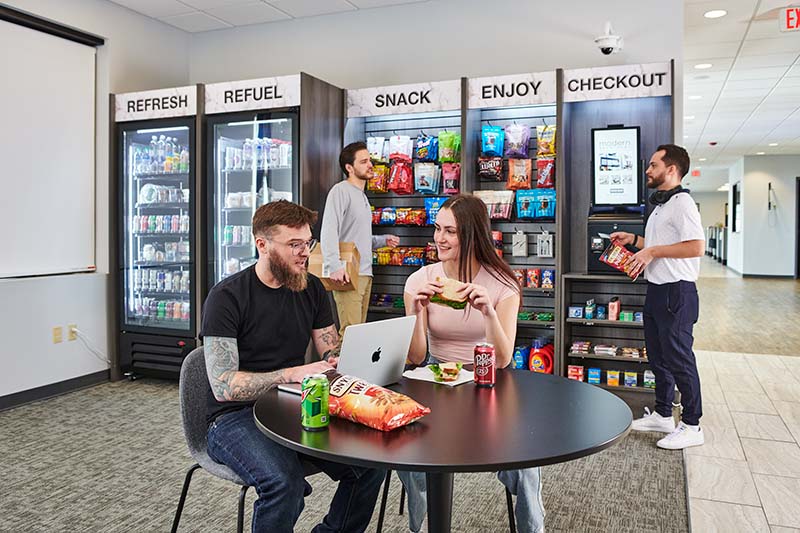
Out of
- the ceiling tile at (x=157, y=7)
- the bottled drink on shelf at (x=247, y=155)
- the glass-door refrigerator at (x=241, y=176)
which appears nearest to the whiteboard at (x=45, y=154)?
the ceiling tile at (x=157, y=7)

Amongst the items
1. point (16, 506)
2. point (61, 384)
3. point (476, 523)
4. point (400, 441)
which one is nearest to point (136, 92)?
point (61, 384)

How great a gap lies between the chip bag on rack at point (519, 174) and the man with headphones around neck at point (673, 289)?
3.36ft

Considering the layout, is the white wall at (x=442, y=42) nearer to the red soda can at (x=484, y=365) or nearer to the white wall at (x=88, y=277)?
the white wall at (x=88, y=277)

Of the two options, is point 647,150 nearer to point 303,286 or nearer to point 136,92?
point 303,286

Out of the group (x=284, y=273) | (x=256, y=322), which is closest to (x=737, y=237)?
(x=284, y=273)

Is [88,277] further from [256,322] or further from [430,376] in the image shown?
[430,376]

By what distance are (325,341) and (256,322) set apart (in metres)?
0.36

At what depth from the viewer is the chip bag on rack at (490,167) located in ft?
16.8

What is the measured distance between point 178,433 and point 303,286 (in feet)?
7.33

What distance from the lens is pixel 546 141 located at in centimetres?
495

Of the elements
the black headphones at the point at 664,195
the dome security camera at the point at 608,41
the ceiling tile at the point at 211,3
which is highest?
the ceiling tile at the point at 211,3

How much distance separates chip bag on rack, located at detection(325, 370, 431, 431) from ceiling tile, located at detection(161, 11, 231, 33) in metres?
5.12

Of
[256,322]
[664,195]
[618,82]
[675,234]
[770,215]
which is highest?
[618,82]

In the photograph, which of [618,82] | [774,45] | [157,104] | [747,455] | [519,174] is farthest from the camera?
[774,45]
